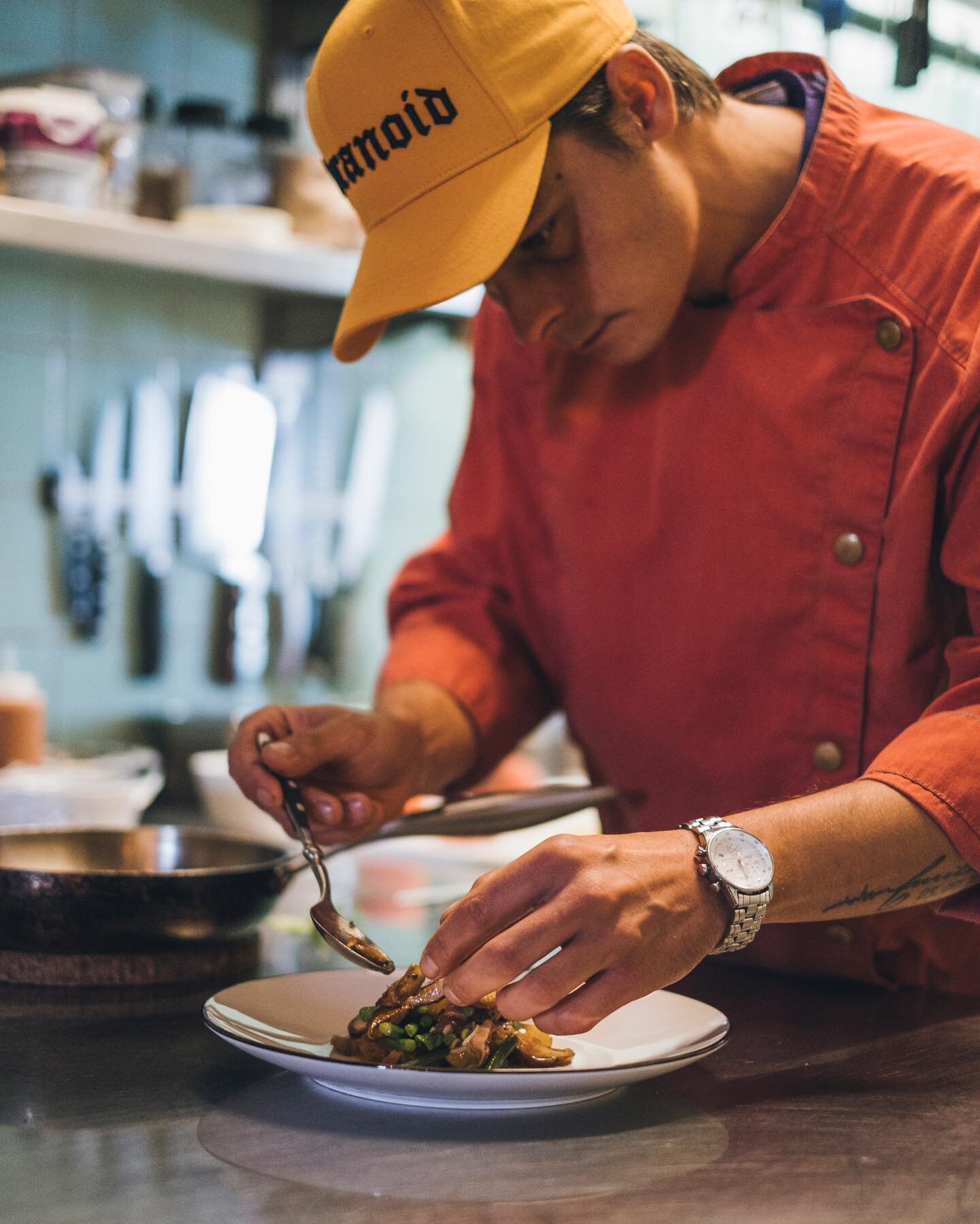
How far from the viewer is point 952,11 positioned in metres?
1.43

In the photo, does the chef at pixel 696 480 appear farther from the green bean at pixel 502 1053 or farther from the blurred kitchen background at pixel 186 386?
the blurred kitchen background at pixel 186 386

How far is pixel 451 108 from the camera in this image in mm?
1048

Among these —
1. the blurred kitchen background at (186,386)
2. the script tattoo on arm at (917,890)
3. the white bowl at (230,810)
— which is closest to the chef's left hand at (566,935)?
the script tattoo on arm at (917,890)

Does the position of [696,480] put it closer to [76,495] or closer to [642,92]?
[642,92]

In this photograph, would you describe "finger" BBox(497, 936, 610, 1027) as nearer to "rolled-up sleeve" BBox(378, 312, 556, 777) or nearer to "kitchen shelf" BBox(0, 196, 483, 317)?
"rolled-up sleeve" BBox(378, 312, 556, 777)

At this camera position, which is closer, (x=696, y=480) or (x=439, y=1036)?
(x=439, y=1036)

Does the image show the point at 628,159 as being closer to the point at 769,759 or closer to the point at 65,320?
the point at 769,759


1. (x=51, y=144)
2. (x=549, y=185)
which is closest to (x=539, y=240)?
(x=549, y=185)

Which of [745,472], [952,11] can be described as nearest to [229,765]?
[745,472]

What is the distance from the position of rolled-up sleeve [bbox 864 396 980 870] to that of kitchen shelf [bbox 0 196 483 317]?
110 centimetres

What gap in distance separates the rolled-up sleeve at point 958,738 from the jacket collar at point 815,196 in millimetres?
223

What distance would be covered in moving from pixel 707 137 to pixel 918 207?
179mm

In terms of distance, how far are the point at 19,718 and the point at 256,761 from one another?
933mm

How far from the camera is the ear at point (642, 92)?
1.08m
